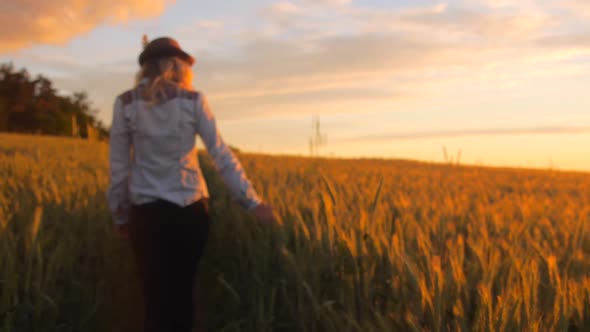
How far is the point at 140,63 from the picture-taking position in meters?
3.41

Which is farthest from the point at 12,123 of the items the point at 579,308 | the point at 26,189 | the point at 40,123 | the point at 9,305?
the point at 579,308

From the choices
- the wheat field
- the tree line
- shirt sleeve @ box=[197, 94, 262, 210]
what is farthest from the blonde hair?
the tree line

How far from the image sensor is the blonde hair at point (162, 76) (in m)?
3.18

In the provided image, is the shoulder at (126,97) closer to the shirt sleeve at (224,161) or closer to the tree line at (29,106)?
the shirt sleeve at (224,161)

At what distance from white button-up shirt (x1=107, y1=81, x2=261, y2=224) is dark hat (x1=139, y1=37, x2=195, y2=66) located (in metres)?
0.23

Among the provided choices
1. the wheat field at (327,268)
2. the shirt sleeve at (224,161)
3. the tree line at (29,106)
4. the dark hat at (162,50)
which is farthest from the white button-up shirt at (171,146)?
the tree line at (29,106)

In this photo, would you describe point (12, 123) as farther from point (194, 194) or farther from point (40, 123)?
point (194, 194)

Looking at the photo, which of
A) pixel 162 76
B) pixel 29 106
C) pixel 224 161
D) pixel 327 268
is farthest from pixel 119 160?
pixel 29 106

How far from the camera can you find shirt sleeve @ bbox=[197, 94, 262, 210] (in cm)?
313

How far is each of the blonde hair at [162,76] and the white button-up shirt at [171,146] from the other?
1.6 inches

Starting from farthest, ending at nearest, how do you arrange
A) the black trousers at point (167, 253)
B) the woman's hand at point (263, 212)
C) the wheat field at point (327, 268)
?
the black trousers at point (167, 253), the woman's hand at point (263, 212), the wheat field at point (327, 268)

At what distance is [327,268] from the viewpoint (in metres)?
2.73

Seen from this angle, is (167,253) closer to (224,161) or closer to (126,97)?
(224,161)

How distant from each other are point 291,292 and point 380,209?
1.07m
